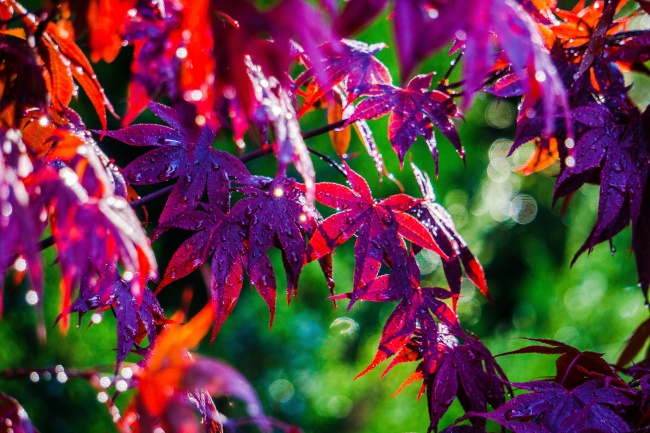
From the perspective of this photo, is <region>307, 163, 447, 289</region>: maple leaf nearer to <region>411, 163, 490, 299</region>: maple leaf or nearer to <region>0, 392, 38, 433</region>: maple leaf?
<region>411, 163, 490, 299</region>: maple leaf

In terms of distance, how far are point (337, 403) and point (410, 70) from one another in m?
2.36

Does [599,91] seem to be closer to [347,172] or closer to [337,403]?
[347,172]

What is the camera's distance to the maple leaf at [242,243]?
23.9 inches

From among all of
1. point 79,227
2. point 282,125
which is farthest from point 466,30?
point 79,227

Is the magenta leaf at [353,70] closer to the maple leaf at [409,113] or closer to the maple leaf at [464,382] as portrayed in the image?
the maple leaf at [409,113]

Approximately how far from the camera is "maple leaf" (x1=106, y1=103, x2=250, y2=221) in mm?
608

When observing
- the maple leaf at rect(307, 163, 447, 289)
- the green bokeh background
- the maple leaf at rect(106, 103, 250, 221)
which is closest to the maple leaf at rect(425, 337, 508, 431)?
the maple leaf at rect(307, 163, 447, 289)

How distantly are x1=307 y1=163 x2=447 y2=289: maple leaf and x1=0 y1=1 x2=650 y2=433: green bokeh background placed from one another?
108cm

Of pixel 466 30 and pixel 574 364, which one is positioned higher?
pixel 466 30

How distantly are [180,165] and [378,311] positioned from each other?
2769 millimetres

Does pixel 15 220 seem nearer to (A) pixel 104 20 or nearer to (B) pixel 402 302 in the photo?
(A) pixel 104 20

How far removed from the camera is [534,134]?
2.27 ft

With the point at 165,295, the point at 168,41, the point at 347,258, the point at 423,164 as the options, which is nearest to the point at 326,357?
the point at 347,258

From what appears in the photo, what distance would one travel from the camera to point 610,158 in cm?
65
